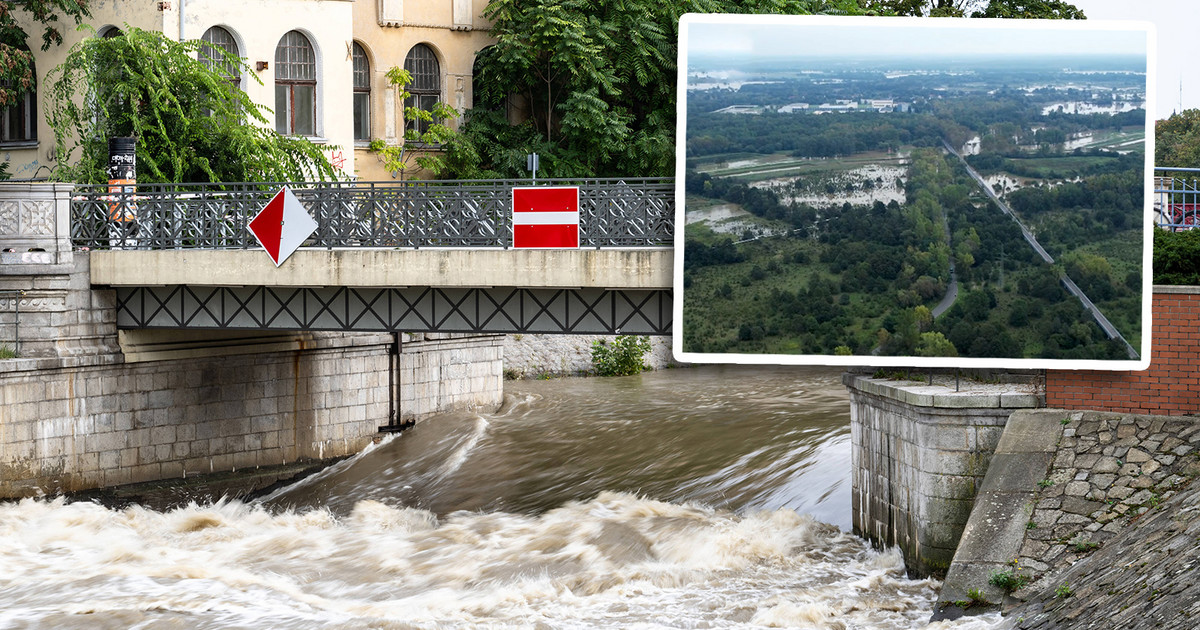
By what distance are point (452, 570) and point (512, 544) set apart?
1.20 meters

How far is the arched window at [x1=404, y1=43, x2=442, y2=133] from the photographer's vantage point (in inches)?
1300

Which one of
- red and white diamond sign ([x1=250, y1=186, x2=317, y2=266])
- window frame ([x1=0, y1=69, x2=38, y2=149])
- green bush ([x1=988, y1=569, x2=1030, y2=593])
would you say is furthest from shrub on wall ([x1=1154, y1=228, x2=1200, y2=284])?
window frame ([x1=0, y1=69, x2=38, y2=149])

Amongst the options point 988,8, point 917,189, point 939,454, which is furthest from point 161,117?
point 988,8

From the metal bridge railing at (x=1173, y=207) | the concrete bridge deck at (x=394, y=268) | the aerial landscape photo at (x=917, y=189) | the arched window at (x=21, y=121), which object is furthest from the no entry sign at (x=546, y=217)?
the arched window at (x=21, y=121)

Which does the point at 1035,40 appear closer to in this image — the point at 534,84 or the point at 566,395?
the point at 566,395

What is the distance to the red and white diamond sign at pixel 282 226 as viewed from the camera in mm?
17234

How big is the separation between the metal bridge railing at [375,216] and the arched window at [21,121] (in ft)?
25.3

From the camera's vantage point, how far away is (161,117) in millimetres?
22562

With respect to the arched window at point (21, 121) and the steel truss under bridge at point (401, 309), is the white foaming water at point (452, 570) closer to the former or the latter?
the steel truss under bridge at point (401, 309)

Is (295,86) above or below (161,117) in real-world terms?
above

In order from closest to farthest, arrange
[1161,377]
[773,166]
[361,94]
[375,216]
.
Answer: [1161,377], [773,166], [375,216], [361,94]

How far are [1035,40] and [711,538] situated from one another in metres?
6.32

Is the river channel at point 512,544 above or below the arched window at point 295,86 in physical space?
below

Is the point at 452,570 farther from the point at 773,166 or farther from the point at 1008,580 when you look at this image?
the point at 1008,580
